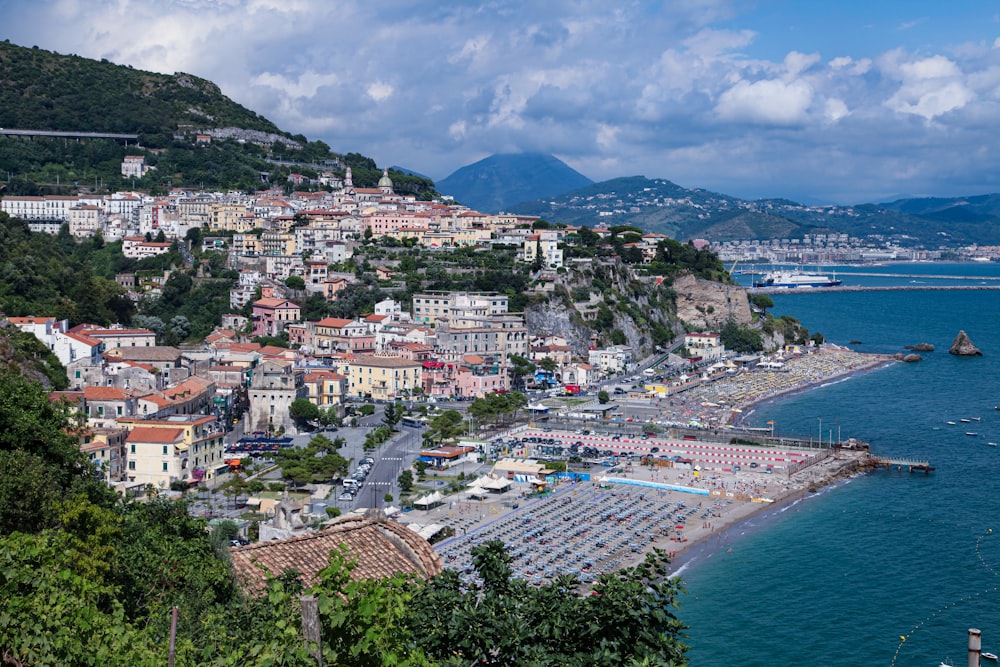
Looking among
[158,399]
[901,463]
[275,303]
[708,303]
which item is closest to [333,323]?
[275,303]

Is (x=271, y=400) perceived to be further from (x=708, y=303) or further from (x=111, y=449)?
(x=708, y=303)

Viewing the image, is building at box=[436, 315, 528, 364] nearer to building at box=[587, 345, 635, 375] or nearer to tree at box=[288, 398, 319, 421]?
building at box=[587, 345, 635, 375]

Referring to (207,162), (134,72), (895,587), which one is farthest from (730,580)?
(134,72)

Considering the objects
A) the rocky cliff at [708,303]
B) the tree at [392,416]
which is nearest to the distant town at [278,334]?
the tree at [392,416]

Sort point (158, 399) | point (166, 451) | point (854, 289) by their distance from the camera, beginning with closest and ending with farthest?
point (166, 451) → point (158, 399) → point (854, 289)

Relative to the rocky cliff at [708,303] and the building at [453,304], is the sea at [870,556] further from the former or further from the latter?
the rocky cliff at [708,303]

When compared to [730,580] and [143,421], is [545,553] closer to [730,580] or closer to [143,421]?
[730,580]
